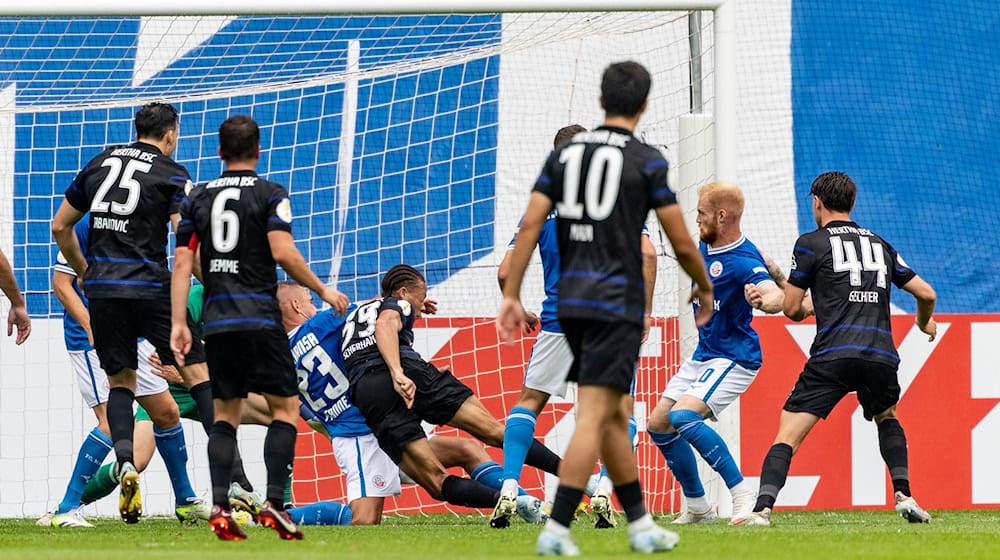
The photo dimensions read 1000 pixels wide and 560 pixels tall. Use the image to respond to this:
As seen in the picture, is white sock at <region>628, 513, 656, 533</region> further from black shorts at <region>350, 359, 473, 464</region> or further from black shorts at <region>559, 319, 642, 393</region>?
black shorts at <region>350, 359, 473, 464</region>

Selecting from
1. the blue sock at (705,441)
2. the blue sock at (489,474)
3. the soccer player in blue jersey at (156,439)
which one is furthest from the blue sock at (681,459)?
the soccer player in blue jersey at (156,439)

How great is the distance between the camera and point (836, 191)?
733 cm

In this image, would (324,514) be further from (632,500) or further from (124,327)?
(632,500)

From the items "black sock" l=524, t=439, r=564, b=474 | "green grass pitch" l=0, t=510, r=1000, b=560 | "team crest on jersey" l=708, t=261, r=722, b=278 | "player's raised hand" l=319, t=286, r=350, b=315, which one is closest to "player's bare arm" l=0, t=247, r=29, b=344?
"green grass pitch" l=0, t=510, r=1000, b=560

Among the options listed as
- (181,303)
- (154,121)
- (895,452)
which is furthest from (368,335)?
(895,452)

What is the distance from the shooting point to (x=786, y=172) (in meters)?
12.1

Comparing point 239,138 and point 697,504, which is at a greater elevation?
point 239,138

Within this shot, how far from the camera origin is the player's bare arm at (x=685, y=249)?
195 inches

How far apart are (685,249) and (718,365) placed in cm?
261

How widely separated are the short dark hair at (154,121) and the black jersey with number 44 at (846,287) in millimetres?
3279

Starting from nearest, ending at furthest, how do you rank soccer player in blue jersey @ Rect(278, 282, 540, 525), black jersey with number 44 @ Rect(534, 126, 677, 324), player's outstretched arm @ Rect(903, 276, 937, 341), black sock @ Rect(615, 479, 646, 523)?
1. black jersey with number 44 @ Rect(534, 126, 677, 324)
2. black sock @ Rect(615, 479, 646, 523)
3. player's outstretched arm @ Rect(903, 276, 937, 341)
4. soccer player in blue jersey @ Rect(278, 282, 540, 525)

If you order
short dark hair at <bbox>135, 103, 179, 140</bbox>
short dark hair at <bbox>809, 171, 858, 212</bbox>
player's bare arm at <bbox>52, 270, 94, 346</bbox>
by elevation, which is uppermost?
short dark hair at <bbox>135, 103, 179, 140</bbox>

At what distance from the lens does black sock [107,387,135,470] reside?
6750mm

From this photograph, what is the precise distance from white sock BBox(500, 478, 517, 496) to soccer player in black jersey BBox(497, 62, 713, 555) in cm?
169
